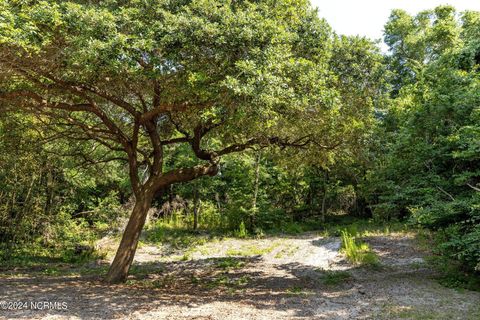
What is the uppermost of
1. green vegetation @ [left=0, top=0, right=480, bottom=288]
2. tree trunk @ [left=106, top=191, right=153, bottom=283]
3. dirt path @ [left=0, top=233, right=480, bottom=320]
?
green vegetation @ [left=0, top=0, right=480, bottom=288]

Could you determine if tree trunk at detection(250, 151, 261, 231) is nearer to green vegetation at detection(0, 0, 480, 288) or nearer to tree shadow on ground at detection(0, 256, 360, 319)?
green vegetation at detection(0, 0, 480, 288)

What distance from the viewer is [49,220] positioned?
11430 mm

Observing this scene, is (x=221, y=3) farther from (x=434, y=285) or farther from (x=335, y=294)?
(x=434, y=285)

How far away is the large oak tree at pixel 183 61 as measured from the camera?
5312 mm

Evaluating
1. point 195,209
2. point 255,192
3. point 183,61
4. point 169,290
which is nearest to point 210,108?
point 183,61

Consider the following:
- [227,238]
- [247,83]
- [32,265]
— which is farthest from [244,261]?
[247,83]

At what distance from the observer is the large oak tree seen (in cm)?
531

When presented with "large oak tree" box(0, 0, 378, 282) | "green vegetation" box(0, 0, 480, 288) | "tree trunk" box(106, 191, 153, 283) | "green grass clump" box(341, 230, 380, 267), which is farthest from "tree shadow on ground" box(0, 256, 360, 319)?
"green grass clump" box(341, 230, 380, 267)

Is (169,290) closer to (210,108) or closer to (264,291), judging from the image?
(264,291)

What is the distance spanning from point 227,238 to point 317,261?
567 centimetres

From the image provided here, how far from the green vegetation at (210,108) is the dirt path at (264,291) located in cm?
73

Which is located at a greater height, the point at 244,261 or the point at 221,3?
the point at 221,3

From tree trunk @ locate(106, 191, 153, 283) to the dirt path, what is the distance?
1.11 feet

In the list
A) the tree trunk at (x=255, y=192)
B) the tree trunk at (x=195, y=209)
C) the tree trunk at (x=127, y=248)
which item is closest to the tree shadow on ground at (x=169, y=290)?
the tree trunk at (x=127, y=248)
